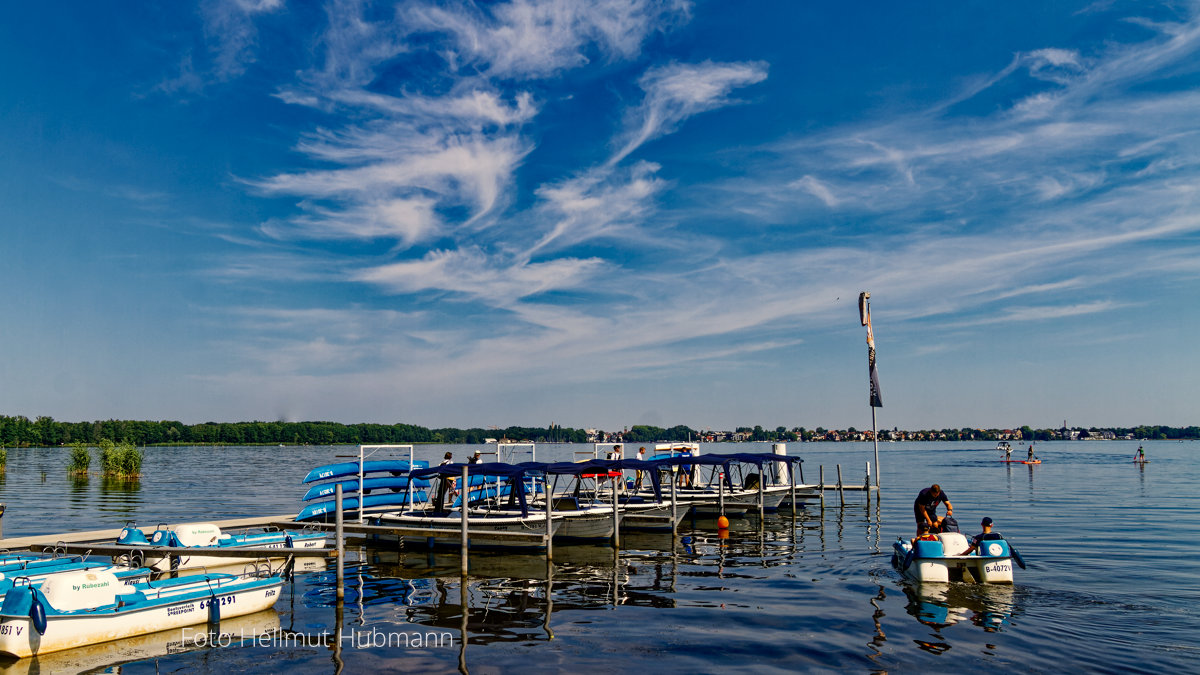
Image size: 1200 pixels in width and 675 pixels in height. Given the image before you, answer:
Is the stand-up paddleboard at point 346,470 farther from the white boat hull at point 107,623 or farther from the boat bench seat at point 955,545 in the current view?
the boat bench seat at point 955,545

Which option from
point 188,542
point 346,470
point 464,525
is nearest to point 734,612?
point 464,525

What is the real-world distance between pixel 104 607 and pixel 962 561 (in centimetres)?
2002

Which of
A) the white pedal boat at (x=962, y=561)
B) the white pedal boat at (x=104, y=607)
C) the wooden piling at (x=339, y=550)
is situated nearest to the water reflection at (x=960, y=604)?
the white pedal boat at (x=962, y=561)

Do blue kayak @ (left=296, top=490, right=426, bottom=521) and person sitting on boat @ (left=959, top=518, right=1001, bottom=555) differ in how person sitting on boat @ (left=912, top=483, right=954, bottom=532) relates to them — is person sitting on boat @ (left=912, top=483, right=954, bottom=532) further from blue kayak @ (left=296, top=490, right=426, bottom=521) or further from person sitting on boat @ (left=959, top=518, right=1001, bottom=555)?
blue kayak @ (left=296, top=490, right=426, bottom=521)

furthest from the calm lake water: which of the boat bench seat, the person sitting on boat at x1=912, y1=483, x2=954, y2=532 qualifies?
the person sitting on boat at x1=912, y1=483, x2=954, y2=532

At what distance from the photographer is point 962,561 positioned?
1997 centimetres

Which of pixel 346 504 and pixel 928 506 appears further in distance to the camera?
pixel 346 504

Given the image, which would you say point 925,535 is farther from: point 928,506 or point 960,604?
point 960,604

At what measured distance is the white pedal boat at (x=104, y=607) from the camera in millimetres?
14867

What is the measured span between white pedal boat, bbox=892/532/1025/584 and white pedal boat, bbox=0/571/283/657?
654 inches

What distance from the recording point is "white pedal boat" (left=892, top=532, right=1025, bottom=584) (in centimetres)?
1983

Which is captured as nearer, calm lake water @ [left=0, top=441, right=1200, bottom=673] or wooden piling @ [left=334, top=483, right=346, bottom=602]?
calm lake water @ [left=0, top=441, right=1200, bottom=673]

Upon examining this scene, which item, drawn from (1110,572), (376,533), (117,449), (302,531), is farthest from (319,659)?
(117,449)

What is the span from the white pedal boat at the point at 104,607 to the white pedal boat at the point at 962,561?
16617 millimetres
